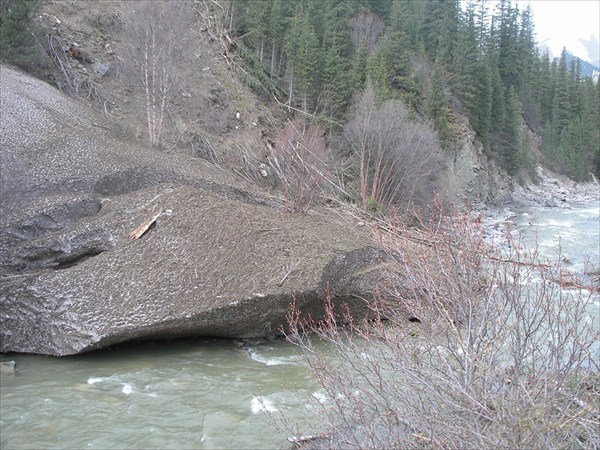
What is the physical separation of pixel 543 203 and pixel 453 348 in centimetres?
4305

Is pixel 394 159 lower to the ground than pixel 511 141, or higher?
lower

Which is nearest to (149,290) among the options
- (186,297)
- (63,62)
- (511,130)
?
(186,297)

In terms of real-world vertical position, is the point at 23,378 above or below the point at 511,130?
below

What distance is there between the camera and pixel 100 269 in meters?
9.01

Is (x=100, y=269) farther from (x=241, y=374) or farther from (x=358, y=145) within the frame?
(x=358, y=145)

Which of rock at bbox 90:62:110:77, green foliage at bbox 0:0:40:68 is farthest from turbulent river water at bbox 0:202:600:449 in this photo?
rock at bbox 90:62:110:77

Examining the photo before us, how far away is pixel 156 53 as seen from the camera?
18156 millimetres

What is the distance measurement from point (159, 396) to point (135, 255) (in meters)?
2.88

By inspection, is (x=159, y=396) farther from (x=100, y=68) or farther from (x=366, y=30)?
(x=366, y=30)

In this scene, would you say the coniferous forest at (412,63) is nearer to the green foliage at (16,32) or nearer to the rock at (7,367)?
the green foliage at (16,32)

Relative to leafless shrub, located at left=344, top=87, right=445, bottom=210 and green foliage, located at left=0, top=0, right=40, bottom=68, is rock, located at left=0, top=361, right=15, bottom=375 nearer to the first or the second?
green foliage, located at left=0, top=0, right=40, bottom=68

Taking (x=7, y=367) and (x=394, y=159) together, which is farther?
(x=394, y=159)

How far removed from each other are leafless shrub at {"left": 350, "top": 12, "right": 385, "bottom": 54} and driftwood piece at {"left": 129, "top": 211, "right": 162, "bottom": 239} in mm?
37135

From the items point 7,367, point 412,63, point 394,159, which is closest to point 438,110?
point 412,63
